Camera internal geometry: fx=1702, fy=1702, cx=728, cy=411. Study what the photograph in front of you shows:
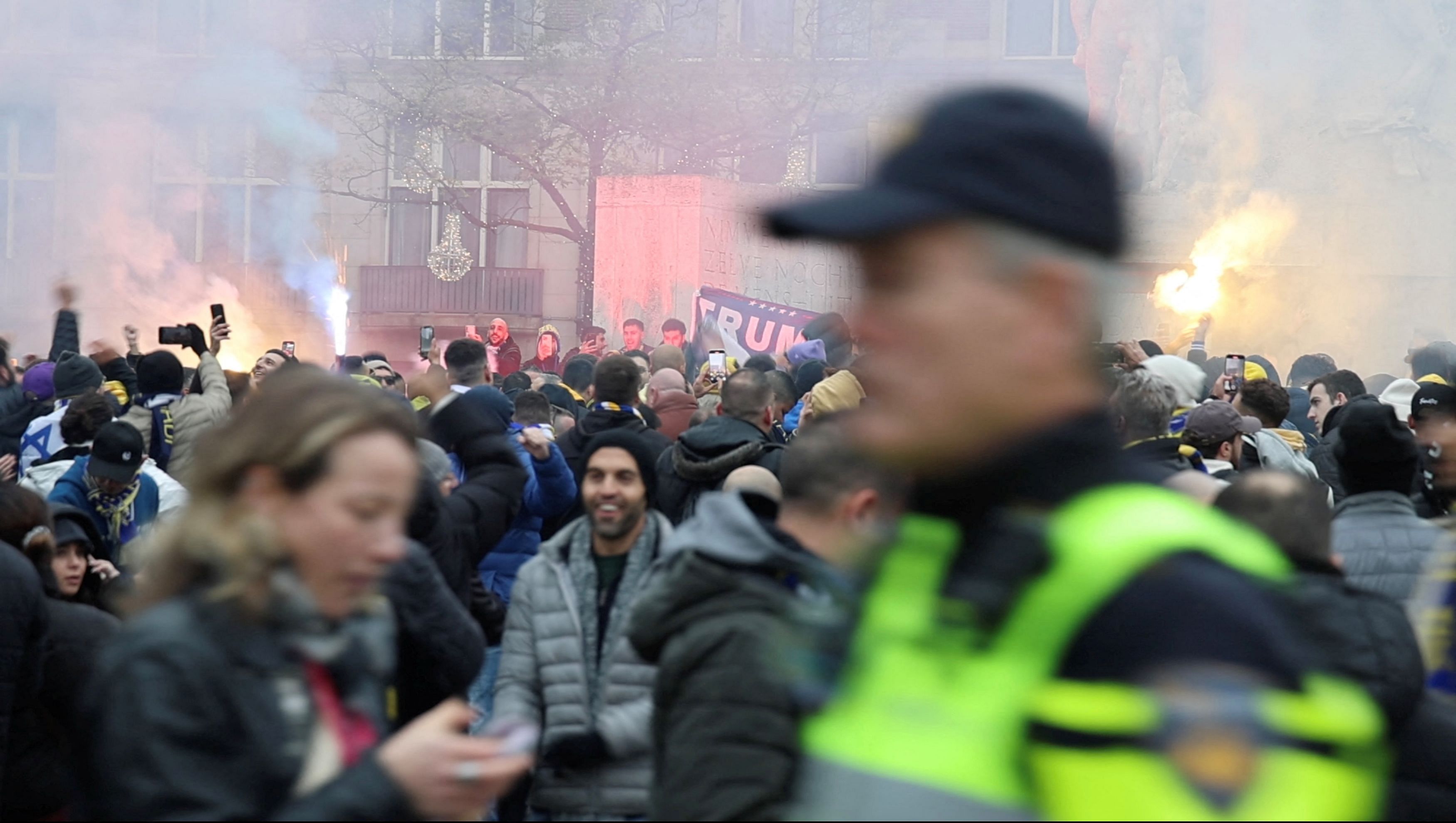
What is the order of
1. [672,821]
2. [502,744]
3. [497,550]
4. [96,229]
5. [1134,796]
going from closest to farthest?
[1134,796], [502,744], [672,821], [497,550], [96,229]

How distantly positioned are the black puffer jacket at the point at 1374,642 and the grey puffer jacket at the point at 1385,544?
105cm

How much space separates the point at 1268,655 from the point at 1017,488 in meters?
0.21

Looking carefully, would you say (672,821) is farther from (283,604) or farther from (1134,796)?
(1134,796)

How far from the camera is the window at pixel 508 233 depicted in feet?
94.9

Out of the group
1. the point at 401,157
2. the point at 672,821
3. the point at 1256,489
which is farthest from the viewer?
the point at 401,157

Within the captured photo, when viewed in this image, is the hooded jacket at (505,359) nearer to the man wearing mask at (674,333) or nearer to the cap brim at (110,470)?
the man wearing mask at (674,333)

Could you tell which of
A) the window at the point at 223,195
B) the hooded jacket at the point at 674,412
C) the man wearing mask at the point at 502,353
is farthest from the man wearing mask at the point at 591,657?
the window at the point at 223,195

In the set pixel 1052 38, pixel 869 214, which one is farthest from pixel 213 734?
pixel 1052 38

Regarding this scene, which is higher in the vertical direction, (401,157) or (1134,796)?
(401,157)

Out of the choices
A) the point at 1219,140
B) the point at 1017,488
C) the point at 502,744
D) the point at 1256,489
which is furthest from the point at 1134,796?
the point at 1219,140

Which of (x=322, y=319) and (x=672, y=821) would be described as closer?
(x=672, y=821)

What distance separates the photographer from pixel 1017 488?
1.15 m

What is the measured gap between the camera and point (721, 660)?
2.57 metres

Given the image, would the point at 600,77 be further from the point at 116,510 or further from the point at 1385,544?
the point at 1385,544
